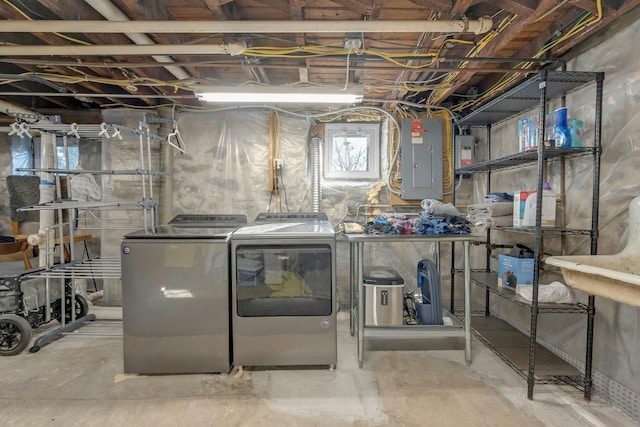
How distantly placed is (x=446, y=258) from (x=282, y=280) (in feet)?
6.69

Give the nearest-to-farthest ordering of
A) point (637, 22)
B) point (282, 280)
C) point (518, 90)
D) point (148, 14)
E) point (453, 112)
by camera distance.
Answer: point (637, 22) → point (148, 14) → point (518, 90) → point (282, 280) → point (453, 112)

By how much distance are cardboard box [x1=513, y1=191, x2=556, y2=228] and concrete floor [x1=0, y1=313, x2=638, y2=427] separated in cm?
107

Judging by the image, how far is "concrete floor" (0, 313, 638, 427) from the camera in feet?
5.43

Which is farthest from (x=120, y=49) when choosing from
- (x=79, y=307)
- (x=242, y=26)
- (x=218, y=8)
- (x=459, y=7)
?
(x=79, y=307)

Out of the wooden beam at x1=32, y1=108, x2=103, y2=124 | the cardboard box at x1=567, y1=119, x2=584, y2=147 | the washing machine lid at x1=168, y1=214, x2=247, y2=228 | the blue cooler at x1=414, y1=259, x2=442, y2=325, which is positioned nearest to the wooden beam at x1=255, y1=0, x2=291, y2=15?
the washing machine lid at x1=168, y1=214, x2=247, y2=228

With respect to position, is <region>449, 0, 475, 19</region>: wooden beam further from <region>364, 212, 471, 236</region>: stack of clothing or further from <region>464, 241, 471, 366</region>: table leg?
<region>464, 241, 471, 366</region>: table leg

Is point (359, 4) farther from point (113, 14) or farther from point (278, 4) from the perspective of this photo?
point (113, 14)

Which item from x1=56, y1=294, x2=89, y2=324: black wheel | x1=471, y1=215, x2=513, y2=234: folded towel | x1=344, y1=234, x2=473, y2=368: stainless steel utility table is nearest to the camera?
x1=344, y1=234, x2=473, y2=368: stainless steel utility table

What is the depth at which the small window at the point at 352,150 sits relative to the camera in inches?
127

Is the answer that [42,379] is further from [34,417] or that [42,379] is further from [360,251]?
[360,251]

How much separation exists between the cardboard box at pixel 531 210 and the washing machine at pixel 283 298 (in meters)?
1.34

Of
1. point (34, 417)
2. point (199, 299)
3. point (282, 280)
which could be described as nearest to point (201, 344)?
point (199, 299)

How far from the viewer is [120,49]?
1913mm

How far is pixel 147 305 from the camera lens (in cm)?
204
